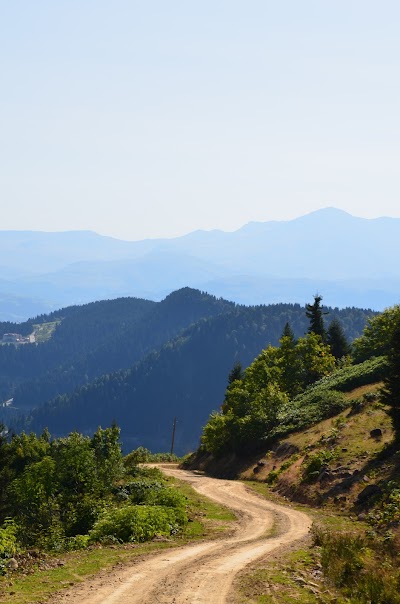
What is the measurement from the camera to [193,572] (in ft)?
60.1

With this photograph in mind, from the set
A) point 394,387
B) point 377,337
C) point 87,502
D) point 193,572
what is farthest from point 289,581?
point 377,337

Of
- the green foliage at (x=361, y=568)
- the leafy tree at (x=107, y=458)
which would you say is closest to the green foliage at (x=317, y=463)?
the leafy tree at (x=107, y=458)

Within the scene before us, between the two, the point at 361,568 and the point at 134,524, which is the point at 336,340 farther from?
the point at 361,568

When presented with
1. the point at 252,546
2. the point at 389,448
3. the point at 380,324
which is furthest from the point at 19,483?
the point at 380,324

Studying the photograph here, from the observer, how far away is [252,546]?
76.1 ft

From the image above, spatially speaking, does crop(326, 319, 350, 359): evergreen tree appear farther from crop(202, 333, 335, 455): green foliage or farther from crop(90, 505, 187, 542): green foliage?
crop(90, 505, 187, 542): green foliage

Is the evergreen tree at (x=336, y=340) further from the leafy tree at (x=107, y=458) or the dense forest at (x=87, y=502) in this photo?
the leafy tree at (x=107, y=458)

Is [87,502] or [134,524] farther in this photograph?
[87,502]

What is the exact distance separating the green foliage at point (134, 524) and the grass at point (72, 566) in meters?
0.75

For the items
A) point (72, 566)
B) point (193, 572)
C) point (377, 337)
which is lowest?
point (72, 566)

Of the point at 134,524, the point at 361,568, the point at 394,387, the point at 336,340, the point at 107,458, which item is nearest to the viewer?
the point at 361,568

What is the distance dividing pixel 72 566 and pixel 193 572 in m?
3.96

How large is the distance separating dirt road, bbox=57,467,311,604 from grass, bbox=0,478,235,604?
29.6 inches

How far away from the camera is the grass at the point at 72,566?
15.7 m
